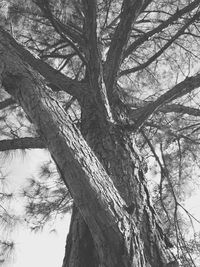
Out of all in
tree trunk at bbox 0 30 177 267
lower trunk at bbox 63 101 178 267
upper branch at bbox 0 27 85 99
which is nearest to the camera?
tree trunk at bbox 0 30 177 267

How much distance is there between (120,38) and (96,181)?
0.89 meters

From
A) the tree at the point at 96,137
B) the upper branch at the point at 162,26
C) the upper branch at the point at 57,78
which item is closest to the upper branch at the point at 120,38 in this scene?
the tree at the point at 96,137

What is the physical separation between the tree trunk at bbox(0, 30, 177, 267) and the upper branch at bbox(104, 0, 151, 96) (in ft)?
0.64

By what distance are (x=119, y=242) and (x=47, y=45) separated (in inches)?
91.5

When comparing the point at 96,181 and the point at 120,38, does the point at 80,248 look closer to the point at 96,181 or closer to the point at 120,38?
the point at 96,181

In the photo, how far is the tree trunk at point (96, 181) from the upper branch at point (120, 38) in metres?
0.19

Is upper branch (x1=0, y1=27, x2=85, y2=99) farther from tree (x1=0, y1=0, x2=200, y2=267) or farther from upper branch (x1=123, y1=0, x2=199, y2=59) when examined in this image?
upper branch (x1=123, y1=0, x2=199, y2=59)

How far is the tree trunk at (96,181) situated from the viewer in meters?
0.90

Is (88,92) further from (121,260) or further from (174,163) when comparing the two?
(174,163)

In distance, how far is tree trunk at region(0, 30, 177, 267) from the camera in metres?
0.90

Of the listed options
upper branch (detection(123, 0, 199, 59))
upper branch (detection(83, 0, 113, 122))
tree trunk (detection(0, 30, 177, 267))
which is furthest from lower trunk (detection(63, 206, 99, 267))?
upper branch (detection(123, 0, 199, 59))

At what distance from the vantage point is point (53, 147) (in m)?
1.03

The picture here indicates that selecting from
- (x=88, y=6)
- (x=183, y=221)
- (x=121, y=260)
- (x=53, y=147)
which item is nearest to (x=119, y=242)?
(x=121, y=260)

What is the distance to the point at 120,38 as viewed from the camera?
1635 mm
